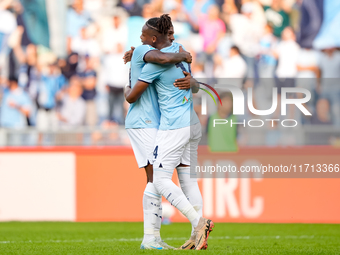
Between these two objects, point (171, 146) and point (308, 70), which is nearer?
point (171, 146)

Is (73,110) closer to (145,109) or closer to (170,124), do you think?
(145,109)

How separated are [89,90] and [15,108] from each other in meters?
1.51

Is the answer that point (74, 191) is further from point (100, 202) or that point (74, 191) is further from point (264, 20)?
point (264, 20)

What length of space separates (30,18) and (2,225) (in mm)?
5381

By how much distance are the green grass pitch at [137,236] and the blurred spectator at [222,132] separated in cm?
125

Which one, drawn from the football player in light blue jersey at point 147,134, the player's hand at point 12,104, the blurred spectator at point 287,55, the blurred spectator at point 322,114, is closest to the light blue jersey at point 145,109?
the football player in light blue jersey at point 147,134

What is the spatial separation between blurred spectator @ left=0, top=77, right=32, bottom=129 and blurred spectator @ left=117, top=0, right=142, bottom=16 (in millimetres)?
2822

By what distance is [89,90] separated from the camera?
10938mm

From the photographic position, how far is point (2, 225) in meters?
8.21

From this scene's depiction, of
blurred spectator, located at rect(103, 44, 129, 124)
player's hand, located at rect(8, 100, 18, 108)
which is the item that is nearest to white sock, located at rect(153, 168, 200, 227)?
blurred spectator, located at rect(103, 44, 129, 124)

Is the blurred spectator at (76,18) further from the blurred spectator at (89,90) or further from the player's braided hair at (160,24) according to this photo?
the player's braided hair at (160,24)

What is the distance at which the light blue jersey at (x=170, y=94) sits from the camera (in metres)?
4.37

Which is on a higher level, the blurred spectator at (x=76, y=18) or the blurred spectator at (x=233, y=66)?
the blurred spectator at (x=76, y=18)

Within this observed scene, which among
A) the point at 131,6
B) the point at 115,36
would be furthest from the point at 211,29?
the point at 115,36
